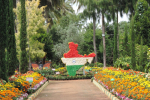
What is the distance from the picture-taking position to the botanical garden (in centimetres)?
914

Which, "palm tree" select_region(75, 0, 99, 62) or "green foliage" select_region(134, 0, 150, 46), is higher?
"palm tree" select_region(75, 0, 99, 62)

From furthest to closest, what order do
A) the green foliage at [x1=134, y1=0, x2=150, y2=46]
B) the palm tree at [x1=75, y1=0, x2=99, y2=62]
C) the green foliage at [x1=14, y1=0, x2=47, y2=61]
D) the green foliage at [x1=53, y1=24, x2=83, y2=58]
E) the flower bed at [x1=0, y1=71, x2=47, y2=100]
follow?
the green foliage at [x1=53, y1=24, x2=83, y2=58] → the palm tree at [x1=75, y1=0, x2=99, y2=62] → the green foliage at [x1=14, y1=0, x2=47, y2=61] → the green foliage at [x1=134, y1=0, x2=150, y2=46] → the flower bed at [x1=0, y1=71, x2=47, y2=100]

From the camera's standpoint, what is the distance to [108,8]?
84.5 feet

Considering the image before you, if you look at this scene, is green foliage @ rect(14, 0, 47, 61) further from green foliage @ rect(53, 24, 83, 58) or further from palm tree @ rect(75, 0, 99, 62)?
palm tree @ rect(75, 0, 99, 62)

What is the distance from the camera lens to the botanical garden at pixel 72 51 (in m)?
9.14

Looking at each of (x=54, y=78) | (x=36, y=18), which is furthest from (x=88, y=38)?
(x=54, y=78)

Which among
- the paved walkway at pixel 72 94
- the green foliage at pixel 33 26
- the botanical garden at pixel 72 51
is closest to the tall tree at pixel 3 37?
the botanical garden at pixel 72 51

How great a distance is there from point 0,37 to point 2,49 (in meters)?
0.52

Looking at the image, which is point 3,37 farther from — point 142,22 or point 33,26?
point 33,26

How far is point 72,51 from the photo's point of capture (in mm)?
19562

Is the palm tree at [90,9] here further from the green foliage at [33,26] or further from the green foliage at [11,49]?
the green foliage at [11,49]

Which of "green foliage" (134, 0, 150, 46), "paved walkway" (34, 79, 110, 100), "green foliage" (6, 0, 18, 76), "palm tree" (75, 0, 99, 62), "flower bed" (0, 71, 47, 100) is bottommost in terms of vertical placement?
"paved walkway" (34, 79, 110, 100)

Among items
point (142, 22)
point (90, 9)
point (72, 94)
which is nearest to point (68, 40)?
point (90, 9)

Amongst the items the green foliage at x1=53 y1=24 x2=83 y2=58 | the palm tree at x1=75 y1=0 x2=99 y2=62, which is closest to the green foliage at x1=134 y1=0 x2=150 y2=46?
the palm tree at x1=75 y1=0 x2=99 y2=62
